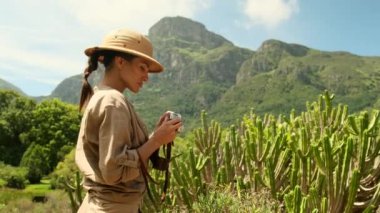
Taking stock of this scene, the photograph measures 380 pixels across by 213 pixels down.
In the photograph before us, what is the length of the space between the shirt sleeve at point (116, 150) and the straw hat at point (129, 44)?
361 millimetres

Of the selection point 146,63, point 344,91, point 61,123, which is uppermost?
point 344,91

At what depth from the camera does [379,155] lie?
6762mm

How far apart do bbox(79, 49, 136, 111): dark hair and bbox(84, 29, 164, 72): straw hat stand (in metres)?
0.04

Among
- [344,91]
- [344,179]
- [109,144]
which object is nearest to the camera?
[109,144]

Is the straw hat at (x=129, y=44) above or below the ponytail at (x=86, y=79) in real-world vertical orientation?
above

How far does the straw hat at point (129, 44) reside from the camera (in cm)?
250

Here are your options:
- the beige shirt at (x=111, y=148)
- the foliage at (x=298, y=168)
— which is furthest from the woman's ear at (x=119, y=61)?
the foliage at (x=298, y=168)

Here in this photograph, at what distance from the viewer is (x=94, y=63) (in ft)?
8.73

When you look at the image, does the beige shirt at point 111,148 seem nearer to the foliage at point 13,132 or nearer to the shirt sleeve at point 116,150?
the shirt sleeve at point 116,150

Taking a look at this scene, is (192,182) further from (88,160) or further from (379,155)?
(88,160)

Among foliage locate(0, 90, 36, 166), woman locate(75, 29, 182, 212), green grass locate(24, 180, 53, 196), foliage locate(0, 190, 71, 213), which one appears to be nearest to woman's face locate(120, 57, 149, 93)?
woman locate(75, 29, 182, 212)

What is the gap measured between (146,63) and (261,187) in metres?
4.20

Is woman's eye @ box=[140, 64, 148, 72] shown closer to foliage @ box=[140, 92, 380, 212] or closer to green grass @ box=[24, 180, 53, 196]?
foliage @ box=[140, 92, 380, 212]

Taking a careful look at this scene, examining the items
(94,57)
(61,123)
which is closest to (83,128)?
(94,57)
